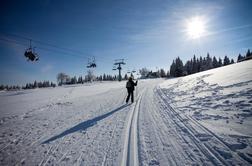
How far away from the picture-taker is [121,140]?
4.48 m

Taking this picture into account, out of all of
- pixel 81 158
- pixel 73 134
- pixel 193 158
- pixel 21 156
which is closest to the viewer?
pixel 193 158

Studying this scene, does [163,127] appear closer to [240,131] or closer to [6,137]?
[240,131]

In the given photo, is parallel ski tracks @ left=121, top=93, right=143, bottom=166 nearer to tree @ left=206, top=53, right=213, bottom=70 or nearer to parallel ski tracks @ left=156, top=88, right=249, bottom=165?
parallel ski tracks @ left=156, top=88, right=249, bottom=165

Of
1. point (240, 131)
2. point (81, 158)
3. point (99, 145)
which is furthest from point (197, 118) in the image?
point (81, 158)

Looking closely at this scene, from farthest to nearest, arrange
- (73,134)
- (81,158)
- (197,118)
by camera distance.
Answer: (197,118)
(73,134)
(81,158)

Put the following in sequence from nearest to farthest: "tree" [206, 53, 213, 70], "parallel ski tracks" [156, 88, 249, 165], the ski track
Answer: "parallel ski tracks" [156, 88, 249, 165]
the ski track
"tree" [206, 53, 213, 70]

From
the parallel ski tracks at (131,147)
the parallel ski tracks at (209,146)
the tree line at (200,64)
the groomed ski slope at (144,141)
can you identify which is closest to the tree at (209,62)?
the tree line at (200,64)

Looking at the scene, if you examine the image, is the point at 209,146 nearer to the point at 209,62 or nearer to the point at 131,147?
the point at 131,147

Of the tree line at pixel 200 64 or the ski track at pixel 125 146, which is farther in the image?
the tree line at pixel 200 64

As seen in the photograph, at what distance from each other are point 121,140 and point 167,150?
1.54 metres

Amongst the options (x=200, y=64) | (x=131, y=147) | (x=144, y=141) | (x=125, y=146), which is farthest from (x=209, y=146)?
(x=200, y=64)

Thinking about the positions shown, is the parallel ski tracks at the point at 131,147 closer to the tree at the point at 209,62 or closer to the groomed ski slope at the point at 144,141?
the groomed ski slope at the point at 144,141

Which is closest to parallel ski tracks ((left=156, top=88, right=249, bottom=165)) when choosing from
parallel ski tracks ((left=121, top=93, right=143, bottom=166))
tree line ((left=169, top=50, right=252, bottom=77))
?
parallel ski tracks ((left=121, top=93, right=143, bottom=166))

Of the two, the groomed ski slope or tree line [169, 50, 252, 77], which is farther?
tree line [169, 50, 252, 77]
